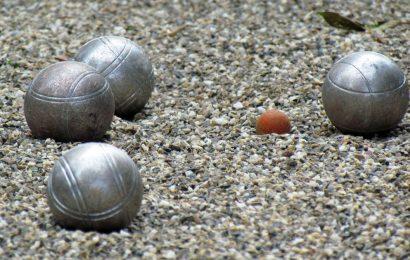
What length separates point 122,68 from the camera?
802 centimetres

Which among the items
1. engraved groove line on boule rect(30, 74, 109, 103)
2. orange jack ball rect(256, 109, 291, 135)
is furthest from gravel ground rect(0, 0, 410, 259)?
engraved groove line on boule rect(30, 74, 109, 103)

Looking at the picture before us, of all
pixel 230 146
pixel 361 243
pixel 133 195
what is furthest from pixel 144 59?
pixel 361 243

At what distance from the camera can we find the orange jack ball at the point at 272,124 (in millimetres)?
7773

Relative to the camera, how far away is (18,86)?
29.0 feet

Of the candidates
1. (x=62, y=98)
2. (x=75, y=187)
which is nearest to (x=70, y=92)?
(x=62, y=98)

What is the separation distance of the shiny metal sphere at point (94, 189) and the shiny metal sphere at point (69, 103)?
4.80 feet

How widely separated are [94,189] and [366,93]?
112 inches

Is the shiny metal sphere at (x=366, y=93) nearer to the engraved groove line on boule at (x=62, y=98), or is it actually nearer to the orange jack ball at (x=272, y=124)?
the orange jack ball at (x=272, y=124)

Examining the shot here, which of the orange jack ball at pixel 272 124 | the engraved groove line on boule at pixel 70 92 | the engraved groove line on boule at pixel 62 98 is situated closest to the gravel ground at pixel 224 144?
the orange jack ball at pixel 272 124

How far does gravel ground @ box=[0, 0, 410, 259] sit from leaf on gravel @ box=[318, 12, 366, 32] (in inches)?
5.0

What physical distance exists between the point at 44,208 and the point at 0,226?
419 mm

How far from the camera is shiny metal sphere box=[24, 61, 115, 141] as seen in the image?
7.21 meters

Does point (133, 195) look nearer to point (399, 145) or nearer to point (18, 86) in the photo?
point (399, 145)

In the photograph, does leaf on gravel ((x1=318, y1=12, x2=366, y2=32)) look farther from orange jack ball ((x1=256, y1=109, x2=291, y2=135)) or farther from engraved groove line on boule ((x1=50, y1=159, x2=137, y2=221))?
engraved groove line on boule ((x1=50, y1=159, x2=137, y2=221))
